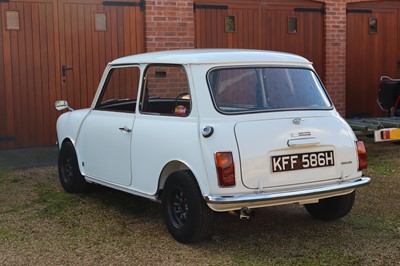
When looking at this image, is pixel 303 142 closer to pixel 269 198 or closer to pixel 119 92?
pixel 269 198

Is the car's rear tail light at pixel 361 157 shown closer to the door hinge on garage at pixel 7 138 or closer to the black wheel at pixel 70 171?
the black wheel at pixel 70 171

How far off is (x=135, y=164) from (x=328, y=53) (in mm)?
7267

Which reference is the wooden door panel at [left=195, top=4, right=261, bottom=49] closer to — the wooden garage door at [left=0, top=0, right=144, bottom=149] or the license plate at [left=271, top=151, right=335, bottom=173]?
the wooden garage door at [left=0, top=0, right=144, bottom=149]

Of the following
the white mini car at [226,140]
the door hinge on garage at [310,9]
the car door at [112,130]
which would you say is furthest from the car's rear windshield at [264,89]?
the door hinge on garage at [310,9]

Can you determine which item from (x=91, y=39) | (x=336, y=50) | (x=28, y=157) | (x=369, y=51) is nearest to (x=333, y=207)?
(x=28, y=157)

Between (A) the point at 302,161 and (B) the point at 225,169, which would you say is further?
(A) the point at 302,161

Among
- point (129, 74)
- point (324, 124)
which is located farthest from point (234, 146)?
point (129, 74)

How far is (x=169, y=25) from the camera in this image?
9922 mm

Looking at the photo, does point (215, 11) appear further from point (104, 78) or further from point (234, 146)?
point (234, 146)

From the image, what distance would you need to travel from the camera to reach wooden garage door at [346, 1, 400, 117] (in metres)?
11.8

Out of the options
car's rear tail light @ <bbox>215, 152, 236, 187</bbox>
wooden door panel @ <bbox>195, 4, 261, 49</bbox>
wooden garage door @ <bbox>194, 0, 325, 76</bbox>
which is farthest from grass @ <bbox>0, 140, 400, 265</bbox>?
wooden garage door @ <bbox>194, 0, 325, 76</bbox>

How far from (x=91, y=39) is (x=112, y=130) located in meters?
4.48

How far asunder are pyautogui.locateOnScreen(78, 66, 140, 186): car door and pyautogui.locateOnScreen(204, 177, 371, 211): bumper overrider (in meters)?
1.25

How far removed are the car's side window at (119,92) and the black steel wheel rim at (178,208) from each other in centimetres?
105
